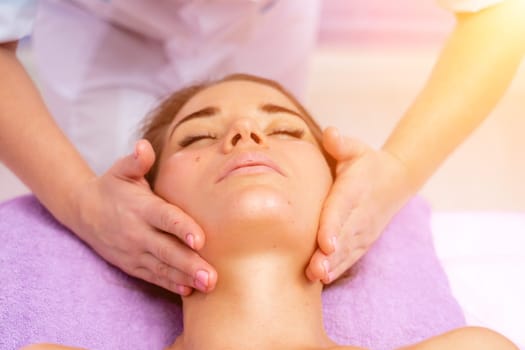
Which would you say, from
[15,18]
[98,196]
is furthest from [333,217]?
[15,18]

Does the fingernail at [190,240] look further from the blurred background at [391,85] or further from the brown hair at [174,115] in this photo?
the blurred background at [391,85]

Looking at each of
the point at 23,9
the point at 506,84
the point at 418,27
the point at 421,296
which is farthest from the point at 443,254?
the point at 418,27

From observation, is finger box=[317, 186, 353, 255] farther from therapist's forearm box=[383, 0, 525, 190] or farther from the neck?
therapist's forearm box=[383, 0, 525, 190]

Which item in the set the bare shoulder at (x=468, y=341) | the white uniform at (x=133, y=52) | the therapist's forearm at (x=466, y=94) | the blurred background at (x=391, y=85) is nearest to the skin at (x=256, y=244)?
the bare shoulder at (x=468, y=341)

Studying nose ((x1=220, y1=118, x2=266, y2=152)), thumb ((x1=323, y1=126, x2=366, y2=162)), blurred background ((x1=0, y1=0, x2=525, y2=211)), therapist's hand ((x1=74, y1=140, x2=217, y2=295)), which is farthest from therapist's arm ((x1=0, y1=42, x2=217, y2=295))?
blurred background ((x1=0, y1=0, x2=525, y2=211))

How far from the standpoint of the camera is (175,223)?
98 centimetres

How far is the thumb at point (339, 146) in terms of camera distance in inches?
41.6

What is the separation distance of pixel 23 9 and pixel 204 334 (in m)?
0.62

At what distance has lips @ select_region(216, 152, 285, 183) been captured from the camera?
993 mm

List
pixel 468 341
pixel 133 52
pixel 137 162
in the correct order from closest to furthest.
A: pixel 468 341 < pixel 137 162 < pixel 133 52

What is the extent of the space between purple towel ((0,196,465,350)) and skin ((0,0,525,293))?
0.06 m

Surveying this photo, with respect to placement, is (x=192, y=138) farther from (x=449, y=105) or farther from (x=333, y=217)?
(x=449, y=105)

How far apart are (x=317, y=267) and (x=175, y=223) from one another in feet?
0.71

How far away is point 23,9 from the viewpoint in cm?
113
